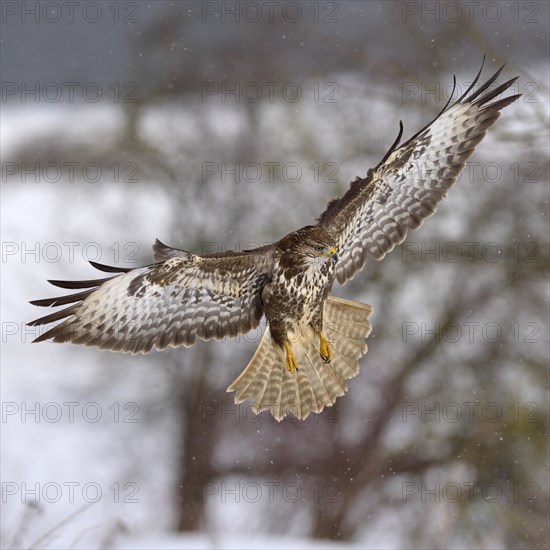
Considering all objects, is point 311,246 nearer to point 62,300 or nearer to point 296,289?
point 296,289

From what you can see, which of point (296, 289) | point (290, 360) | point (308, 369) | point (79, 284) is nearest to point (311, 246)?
point (296, 289)

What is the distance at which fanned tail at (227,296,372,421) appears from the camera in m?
2.51

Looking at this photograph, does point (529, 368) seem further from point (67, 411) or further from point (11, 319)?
point (11, 319)

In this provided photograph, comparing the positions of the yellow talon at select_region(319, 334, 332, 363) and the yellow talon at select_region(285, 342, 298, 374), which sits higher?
the yellow talon at select_region(319, 334, 332, 363)

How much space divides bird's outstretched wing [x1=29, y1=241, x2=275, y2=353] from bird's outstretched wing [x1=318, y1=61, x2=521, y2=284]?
0.83 feet

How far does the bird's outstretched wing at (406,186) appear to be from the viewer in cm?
243

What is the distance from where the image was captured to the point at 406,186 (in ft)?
8.32

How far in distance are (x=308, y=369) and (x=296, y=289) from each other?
1.06 feet

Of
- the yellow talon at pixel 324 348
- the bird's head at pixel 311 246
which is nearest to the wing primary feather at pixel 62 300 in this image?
the bird's head at pixel 311 246

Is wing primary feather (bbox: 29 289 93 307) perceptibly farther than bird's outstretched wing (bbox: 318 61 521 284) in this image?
No

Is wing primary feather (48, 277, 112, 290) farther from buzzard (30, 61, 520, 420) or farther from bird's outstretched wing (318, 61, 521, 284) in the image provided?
bird's outstretched wing (318, 61, 521, 284)

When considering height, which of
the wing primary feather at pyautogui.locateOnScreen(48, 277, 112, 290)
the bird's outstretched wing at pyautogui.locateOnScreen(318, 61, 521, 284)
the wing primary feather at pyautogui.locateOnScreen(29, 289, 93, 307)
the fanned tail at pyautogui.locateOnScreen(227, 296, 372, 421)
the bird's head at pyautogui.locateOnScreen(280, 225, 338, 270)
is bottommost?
the fanned tail at pyautogui.locateOnScreen(227, 296, 372, 421)

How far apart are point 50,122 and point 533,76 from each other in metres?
2.42

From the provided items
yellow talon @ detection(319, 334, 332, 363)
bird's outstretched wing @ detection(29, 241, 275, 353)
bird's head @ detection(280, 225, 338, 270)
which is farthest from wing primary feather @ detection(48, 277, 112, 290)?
yellow talon @ detection(319, 334, 332, 363)
